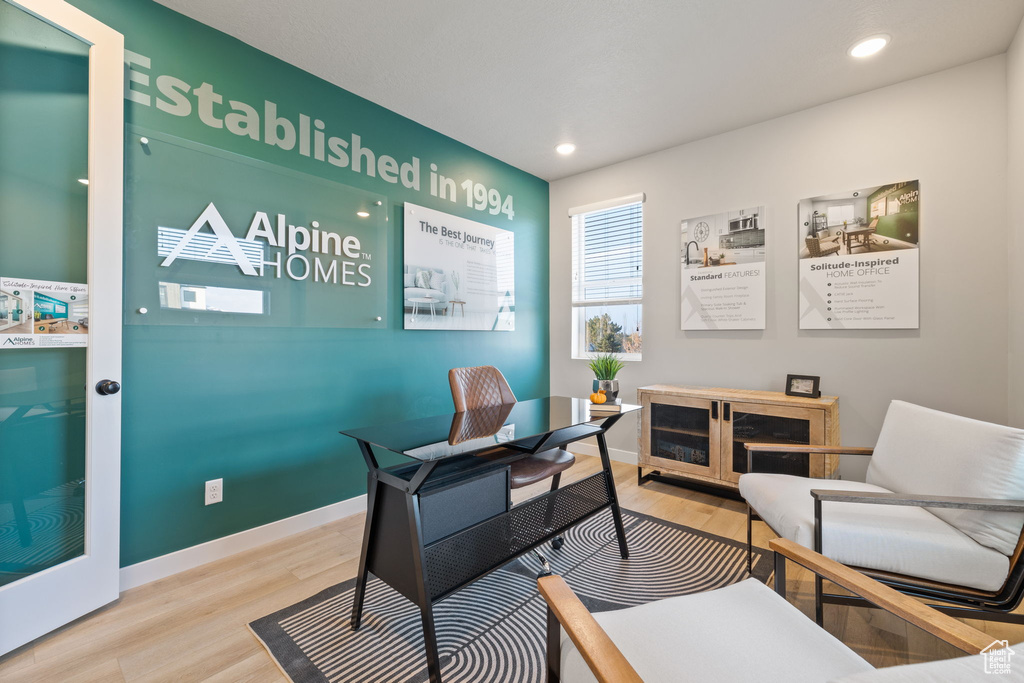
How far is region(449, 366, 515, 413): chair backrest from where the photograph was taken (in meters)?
2.54

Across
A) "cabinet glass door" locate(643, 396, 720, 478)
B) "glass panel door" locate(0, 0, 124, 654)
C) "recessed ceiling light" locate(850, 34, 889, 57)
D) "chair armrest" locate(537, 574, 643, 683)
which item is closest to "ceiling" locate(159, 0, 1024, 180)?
"recessed ceiling light" locate(850, 34, 889, 57)

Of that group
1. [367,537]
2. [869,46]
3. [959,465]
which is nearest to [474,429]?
[367,537]

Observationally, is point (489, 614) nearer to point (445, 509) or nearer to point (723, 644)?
point (445, 509)

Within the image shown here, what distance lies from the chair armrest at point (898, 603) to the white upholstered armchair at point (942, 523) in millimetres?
374

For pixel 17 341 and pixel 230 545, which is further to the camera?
pixel 230 545

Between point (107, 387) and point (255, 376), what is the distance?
0.65 m

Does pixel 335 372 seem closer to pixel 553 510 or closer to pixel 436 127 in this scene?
pixel 553 510

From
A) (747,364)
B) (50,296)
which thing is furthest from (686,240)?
(50,296)

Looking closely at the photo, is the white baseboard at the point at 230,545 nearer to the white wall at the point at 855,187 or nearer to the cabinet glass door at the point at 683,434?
the cabinet glass door at the point at 683,434

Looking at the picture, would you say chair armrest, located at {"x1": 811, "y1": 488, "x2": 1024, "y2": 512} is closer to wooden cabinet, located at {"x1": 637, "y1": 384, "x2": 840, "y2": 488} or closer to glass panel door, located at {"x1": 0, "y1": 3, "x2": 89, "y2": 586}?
wooden cabinet, located at {"x1": 637, "y1": 384, "x2": 840, "y2": 488}

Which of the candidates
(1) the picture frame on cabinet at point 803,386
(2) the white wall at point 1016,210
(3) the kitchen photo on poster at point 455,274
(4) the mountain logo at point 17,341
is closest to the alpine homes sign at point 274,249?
(3) the kitchen photo on poster at point 455,274

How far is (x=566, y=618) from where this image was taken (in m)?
0.96

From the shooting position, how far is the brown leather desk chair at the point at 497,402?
217 cm

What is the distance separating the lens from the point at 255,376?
95.9 inches
